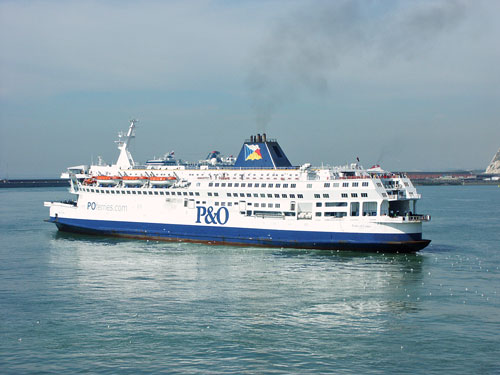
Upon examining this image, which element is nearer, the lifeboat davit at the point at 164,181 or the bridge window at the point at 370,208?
the bridge window at the point at 370,208

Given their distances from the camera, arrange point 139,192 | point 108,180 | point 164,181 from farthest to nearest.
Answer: point 108,180, point 139,192, point 164,181

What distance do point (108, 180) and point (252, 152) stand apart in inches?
509

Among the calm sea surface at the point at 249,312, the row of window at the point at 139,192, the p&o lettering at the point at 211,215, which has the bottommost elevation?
the calm sea surface at the point at 249,312

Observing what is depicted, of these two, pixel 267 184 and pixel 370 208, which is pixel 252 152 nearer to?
pixel 267 184

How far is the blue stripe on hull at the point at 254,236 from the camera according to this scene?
3766 centimetres

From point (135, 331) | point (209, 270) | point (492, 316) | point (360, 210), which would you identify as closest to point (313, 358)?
point (135, 331)

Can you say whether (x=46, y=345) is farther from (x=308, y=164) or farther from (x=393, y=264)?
(x=308, y=164)

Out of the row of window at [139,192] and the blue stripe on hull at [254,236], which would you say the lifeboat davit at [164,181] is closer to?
the row of window at [139,192]

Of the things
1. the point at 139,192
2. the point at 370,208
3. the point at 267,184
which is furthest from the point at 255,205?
the point at 139,192

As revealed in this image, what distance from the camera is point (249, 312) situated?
24.5 meters

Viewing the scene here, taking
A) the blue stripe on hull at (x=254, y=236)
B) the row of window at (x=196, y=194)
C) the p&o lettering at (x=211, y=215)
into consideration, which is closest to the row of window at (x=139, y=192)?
the row of window at (x=196, y=194)

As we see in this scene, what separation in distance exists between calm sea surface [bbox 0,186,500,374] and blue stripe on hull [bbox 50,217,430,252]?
2.60 feet

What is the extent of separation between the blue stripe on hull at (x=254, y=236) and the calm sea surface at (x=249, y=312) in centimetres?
79

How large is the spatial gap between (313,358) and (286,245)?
68.8 ft
